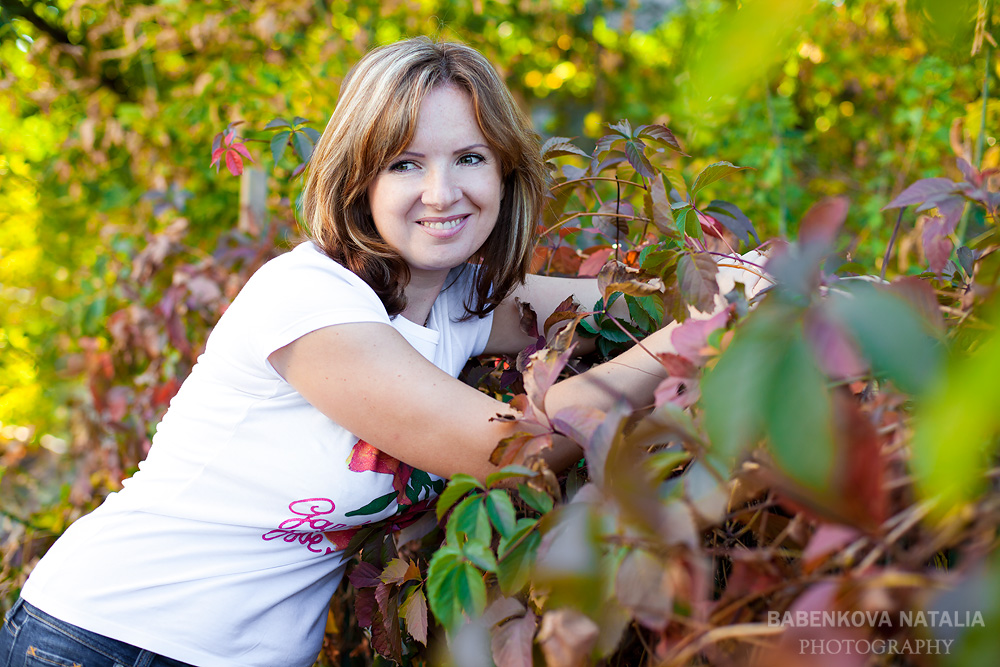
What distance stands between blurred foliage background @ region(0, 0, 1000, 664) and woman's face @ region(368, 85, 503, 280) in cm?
33

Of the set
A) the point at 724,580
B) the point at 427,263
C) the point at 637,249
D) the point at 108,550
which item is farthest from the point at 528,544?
the point at 108,550

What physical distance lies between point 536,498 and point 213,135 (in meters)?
3.21

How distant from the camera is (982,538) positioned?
18.4 inches

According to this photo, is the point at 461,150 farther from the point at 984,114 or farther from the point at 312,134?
the point at 984,114

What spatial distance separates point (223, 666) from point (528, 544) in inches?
32.0

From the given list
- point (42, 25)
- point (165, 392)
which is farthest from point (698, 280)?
point (42, 25)

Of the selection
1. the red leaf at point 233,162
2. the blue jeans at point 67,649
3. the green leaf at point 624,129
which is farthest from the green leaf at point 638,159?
the blue jeans at point 67,649

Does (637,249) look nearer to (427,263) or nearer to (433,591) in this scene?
(427,263)

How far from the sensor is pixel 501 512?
2.51 feet

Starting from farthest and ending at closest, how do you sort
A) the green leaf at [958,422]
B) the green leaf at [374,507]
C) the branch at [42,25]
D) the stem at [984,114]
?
the branch at [42,25], the stem at [984,114], the green leaf at [374,507], the green leaf at [958,422]

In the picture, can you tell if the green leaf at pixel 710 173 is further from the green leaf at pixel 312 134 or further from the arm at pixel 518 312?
the green leaf at pixel 312 134

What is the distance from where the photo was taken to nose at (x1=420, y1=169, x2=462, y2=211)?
1.34m

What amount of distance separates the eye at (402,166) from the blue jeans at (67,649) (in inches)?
37.3

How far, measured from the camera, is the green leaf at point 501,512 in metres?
0.75
